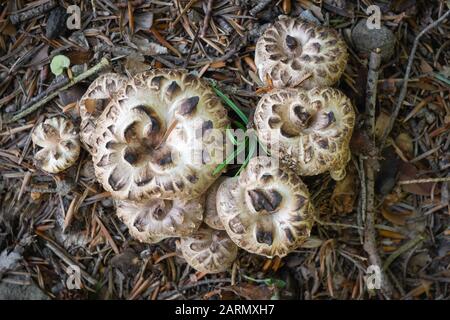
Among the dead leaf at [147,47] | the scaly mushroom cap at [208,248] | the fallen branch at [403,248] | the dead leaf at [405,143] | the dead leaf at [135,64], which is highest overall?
the dead leaf at [147,47]

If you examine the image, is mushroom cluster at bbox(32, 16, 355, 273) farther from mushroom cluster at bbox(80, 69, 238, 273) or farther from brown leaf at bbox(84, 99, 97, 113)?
brown leaf at bbox(84, 99, 97, 113)

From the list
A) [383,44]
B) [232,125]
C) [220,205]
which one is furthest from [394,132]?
[220,205]

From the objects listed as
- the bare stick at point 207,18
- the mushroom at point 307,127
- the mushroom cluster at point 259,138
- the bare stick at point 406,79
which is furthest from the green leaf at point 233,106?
the bare stick at point 406,79

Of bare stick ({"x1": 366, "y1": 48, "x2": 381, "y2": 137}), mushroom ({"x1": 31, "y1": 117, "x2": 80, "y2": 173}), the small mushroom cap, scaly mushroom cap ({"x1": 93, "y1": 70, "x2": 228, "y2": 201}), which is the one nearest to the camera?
scaly mushroom cap ({"x1": 93, "y1": 70, "x2": 228, "y2": 201})

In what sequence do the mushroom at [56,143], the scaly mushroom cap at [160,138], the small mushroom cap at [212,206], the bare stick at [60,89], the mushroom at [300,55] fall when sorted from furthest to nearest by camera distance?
the bare stick at [60,89], the mushroom at [56,143], the small mushroom cap at [212,206], the mushroom at [300,55], the scaly mushroom cap at [160,138]

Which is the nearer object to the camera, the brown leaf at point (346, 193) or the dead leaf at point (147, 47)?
the brown leaf at point (346, 193)

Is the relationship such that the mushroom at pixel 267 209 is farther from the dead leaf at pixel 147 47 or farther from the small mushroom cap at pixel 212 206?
the dead leaf at pixel 147 47

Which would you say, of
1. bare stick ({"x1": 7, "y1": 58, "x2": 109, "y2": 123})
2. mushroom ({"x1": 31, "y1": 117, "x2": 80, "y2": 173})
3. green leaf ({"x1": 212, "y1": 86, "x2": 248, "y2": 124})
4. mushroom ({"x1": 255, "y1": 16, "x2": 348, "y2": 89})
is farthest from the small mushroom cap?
bare stick ({"x1": 7, "y1": 58, "x2": 109, "y2": 123})
